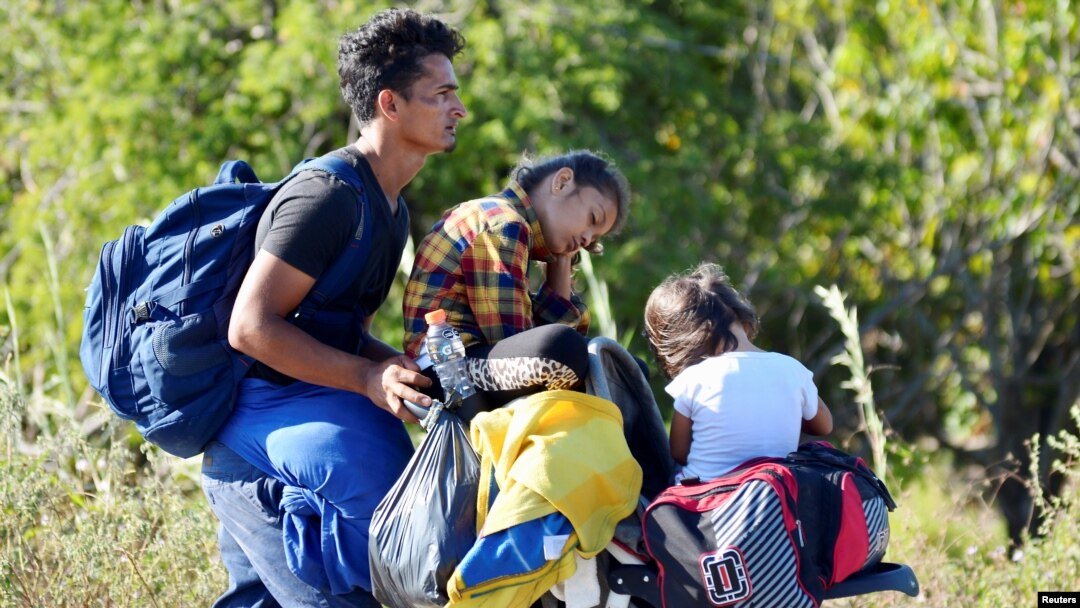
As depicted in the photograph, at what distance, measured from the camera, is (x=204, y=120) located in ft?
24.9

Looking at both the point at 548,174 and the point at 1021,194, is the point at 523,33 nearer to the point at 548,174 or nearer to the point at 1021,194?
the point at 1021,194

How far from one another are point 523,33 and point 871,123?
2.63 metres

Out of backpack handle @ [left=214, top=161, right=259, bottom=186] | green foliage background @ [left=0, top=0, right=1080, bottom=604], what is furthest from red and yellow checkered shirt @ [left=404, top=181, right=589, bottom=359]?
green foliage background @ [left=0, top=0, right=1080, bottom=604]

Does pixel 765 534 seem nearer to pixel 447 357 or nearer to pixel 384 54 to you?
pixel 447 357

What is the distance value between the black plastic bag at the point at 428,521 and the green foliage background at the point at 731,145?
4.46 meters

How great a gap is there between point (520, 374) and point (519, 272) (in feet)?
1.10

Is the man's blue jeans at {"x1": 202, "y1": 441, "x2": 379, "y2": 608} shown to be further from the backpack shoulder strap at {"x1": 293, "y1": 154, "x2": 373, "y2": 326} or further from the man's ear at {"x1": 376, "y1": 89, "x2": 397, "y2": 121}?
the man's ear at {"x1": 376, "y1": 89, "x2": 397, "y2": 121}

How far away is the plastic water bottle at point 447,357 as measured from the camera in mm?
2521

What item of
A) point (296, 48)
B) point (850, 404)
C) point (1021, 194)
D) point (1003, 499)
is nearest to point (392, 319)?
point (296, 48)

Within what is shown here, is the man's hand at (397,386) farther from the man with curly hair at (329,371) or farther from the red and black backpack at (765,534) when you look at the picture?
the red and black backpack at (765,534)

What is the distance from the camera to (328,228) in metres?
2.61

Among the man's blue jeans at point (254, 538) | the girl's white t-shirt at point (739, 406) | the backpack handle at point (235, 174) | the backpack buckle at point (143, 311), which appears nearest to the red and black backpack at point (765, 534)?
the girl's white t-shirt at point (739, 406)

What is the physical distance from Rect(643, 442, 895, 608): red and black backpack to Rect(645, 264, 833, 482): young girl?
13 cm

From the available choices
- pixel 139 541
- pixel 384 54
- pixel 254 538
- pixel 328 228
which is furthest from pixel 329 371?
pixel 139 541
